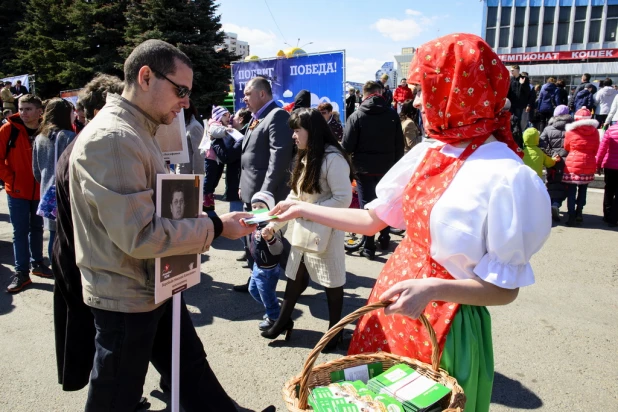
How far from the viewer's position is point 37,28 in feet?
86.4

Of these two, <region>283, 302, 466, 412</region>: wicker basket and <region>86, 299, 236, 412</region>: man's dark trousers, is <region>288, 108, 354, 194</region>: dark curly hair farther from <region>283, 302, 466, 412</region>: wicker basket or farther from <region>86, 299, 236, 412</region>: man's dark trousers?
<region>283, 302, 466, 412</region>: wicker basket

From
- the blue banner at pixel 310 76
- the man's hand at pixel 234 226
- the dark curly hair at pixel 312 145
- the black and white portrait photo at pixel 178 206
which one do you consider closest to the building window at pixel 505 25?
the blue banner at pixel 310 76

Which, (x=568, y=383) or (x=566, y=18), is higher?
(x=566, y=18)

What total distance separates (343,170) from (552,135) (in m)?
Result: 6.09

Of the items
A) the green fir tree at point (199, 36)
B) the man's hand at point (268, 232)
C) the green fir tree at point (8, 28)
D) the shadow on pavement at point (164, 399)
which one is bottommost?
the shadow on pavement at point (164, 399)

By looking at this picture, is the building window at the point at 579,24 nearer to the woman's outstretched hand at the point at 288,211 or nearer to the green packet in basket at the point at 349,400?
the woman's outstretched hand at the point at 288,211

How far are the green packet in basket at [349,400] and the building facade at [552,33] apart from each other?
37.7 meters

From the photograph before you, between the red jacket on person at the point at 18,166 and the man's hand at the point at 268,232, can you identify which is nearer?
the man's hand at the point at 268,232

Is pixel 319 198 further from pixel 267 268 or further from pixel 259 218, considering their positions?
pixel 259 218

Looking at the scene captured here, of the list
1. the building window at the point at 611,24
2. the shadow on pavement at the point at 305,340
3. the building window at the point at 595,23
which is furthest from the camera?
the building window at the point at 595,23

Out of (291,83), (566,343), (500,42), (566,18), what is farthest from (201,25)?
(566,18)

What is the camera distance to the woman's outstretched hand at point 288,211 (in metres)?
2.17

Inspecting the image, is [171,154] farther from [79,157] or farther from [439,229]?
[439,229]

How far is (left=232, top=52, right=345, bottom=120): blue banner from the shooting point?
9492 mm
